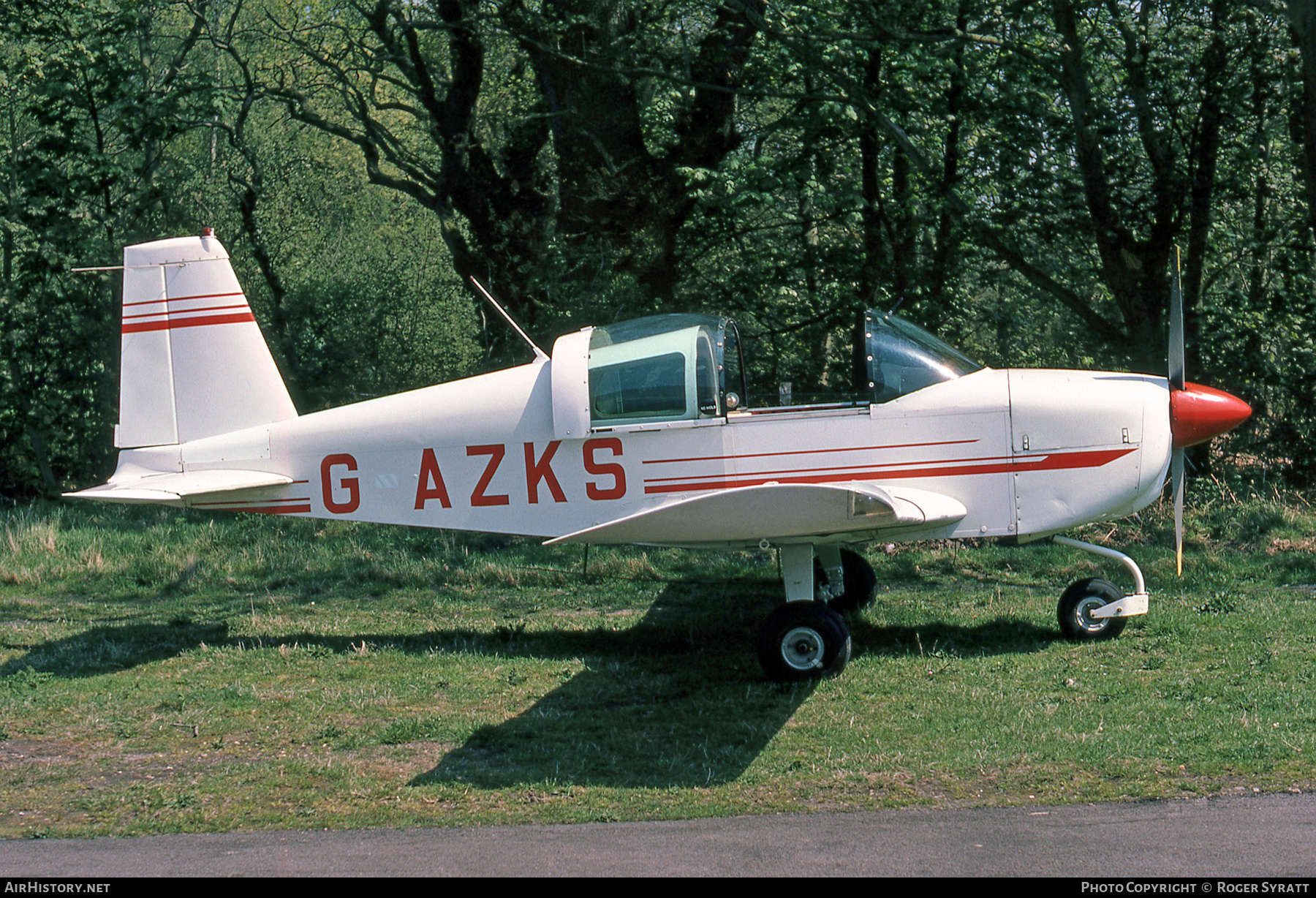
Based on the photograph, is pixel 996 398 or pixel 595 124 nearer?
pixel 996 398

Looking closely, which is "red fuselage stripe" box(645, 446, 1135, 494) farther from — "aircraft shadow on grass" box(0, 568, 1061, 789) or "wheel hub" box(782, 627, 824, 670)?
"aircraft shadow on grass" box(0, 568, 1061, 789)

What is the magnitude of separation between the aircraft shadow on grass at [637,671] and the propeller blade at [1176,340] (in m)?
1.97

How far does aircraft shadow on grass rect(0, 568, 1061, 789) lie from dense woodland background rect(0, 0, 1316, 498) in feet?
8.10

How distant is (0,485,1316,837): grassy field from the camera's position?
510 centimetres

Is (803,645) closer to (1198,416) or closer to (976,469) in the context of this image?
(976,469)

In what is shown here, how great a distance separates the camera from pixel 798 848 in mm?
4340

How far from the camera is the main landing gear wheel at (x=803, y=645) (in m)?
6.75

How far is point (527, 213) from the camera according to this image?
1479 centimetres

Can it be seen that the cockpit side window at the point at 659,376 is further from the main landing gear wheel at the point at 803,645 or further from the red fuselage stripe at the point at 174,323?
Result: the red fuselage stripe at the point at 174,323

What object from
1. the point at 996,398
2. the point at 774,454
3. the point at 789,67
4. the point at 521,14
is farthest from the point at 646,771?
the point at 521,14

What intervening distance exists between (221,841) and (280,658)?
10.6 feet

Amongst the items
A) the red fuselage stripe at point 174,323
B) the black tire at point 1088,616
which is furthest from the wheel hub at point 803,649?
the red fuselage stripe at point 174,323

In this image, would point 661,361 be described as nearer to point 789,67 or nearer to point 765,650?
point 765,650

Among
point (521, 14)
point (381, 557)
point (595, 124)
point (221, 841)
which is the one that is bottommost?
point (221, 841)
